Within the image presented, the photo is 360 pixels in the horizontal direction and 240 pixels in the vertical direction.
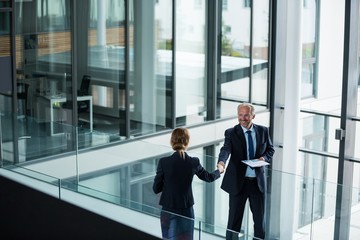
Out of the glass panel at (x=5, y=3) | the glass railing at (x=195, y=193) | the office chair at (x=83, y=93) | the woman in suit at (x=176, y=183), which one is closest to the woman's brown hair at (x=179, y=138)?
the woman in suit at (x=176, y=183)

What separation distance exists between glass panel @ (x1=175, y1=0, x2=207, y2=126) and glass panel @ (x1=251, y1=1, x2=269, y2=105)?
5.08 ft

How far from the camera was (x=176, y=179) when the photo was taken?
8789mm

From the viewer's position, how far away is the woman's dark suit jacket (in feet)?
28.7

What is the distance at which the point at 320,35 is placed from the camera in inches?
749

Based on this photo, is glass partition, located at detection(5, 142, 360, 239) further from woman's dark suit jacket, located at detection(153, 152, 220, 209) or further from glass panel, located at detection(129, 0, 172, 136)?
glass panel, located at detection(129, 0, 172, 136)

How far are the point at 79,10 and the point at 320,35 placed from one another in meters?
7.61

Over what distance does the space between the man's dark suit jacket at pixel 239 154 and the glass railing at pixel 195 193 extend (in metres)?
0.52

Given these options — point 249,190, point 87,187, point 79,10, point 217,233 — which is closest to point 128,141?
point 79,10

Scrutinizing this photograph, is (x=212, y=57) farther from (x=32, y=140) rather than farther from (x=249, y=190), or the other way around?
(x=249, y=190)

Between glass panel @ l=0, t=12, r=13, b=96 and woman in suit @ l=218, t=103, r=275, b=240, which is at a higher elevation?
glass panel @ l=0, t=12, r=13, b=96

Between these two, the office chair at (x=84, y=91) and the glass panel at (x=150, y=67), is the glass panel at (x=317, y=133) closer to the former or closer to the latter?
the glass panel at (x=150, y=67)

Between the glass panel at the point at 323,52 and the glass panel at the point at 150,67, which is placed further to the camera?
the glass panel at the point at 323,52

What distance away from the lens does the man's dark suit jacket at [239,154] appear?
9328 mm

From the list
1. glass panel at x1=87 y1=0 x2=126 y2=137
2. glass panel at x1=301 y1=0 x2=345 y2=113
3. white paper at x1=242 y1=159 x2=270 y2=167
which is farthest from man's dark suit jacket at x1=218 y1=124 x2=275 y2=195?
glass panel at x1=301 y1=0 x2=345 y2=113
